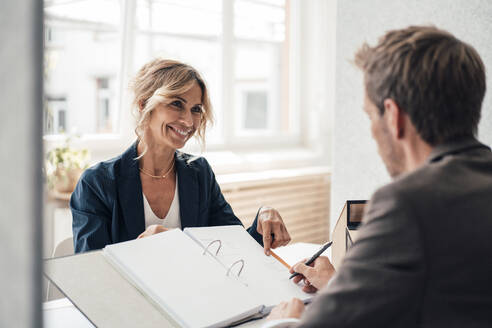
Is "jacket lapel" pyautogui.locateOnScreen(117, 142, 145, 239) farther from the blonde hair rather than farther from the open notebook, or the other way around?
the open notebook

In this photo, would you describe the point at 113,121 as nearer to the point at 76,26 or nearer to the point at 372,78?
the point at 76,26

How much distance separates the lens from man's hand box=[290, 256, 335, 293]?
113cm

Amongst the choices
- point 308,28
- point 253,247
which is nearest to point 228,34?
point 308,28

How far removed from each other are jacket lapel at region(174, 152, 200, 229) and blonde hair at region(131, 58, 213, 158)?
0.17 meters

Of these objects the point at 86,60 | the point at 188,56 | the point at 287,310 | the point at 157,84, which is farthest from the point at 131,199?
the point at 188,56

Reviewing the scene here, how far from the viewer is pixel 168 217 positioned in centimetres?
171

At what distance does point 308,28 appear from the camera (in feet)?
13.3

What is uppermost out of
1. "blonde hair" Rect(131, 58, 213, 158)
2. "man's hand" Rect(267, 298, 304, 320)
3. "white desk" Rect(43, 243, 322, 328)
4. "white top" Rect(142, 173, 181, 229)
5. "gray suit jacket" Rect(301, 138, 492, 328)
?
"blonde hair" Rect(131, 58, 213, 158)

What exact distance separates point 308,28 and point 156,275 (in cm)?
343

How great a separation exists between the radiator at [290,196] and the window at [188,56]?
49cm

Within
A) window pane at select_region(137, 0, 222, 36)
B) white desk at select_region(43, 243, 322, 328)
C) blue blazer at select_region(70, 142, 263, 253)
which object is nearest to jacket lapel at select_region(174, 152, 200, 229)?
blue blazer at select_region(70, 142, 263, 253)

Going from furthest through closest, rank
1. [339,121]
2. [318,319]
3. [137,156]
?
[339,121] < [137,156] < [318,319]

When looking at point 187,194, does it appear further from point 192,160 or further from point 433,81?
point 433,81

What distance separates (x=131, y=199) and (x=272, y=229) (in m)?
0.49
